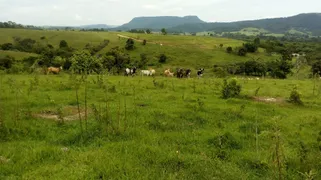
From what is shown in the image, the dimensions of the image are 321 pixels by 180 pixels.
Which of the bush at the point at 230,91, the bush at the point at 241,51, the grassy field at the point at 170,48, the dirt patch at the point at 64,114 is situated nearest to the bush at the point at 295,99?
A: the bush at the point at 230,91

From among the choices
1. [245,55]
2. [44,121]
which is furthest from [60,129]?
[245,55]

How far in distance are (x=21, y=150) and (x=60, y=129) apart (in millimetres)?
2399

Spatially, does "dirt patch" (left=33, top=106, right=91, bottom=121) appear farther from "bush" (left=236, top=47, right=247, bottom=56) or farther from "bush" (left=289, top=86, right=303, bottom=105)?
"bush" (left=236, top=47, right=247, bottom=56)

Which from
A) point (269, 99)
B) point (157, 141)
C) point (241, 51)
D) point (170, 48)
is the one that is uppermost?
point (157, 141)

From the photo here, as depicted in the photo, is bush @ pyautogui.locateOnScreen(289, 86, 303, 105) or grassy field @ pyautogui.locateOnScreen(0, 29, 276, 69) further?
grassy field @ pyautogui.locateOnScreen(0, 29, 276, 69)

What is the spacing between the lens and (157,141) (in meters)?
10.9

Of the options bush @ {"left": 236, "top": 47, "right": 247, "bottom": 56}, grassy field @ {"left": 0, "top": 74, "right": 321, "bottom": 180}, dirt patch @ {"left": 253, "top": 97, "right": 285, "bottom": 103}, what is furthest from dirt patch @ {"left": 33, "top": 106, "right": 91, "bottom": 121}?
bush @ {"left": 236, "top": 47, "right": 247, "bottom": 56}

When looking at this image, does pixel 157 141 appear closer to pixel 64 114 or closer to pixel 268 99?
pixel 64 114

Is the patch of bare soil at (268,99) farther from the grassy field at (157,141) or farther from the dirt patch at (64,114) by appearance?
the dirt patch at (64,114)

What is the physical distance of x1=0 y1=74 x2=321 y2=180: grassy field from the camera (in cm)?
855

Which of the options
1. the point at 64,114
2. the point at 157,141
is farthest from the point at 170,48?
the point at 157,141

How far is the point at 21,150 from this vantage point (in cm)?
961

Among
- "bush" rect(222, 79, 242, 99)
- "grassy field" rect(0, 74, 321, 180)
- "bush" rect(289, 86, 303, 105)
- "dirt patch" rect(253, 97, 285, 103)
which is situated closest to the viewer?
"grassy field" rect(0, 74, 321, 180)

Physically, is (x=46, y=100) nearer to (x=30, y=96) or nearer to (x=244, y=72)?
(x=30, y=96)
